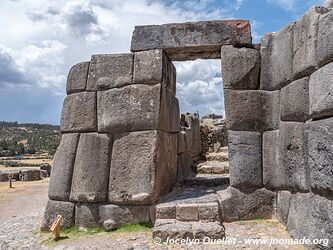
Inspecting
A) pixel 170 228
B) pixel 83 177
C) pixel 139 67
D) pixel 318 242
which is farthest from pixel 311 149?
pixel 83 177

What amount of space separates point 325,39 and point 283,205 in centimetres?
252

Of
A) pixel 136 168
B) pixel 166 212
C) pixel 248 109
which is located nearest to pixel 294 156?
pixel 248 109

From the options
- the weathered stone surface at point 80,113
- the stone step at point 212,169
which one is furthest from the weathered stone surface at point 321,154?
the stone step at point 212,169

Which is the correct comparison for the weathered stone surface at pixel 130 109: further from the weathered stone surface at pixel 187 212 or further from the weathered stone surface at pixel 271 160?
the weathered stone surface at pixel 271 160

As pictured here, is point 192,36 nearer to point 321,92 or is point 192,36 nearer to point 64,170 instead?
point 321,92

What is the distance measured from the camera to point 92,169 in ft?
19.5

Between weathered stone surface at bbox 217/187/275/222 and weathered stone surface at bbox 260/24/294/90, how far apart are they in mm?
1757

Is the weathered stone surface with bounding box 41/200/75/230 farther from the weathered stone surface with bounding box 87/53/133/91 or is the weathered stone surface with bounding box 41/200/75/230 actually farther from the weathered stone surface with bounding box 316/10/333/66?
the weathered stone surface with bounding box 316/10/333/66

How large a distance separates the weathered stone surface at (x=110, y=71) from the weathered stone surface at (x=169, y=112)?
72 centimetres

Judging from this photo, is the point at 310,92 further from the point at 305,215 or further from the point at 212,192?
the point at 212,192

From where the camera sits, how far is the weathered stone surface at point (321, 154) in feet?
12.0

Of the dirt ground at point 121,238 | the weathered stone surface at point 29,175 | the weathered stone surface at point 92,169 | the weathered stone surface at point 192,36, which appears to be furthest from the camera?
the weathered stone surface at point 29,175

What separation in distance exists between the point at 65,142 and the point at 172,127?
2.12 m

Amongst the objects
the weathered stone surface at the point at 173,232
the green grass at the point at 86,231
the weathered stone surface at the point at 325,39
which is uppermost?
the weathered stone surface at the point at 325,39
